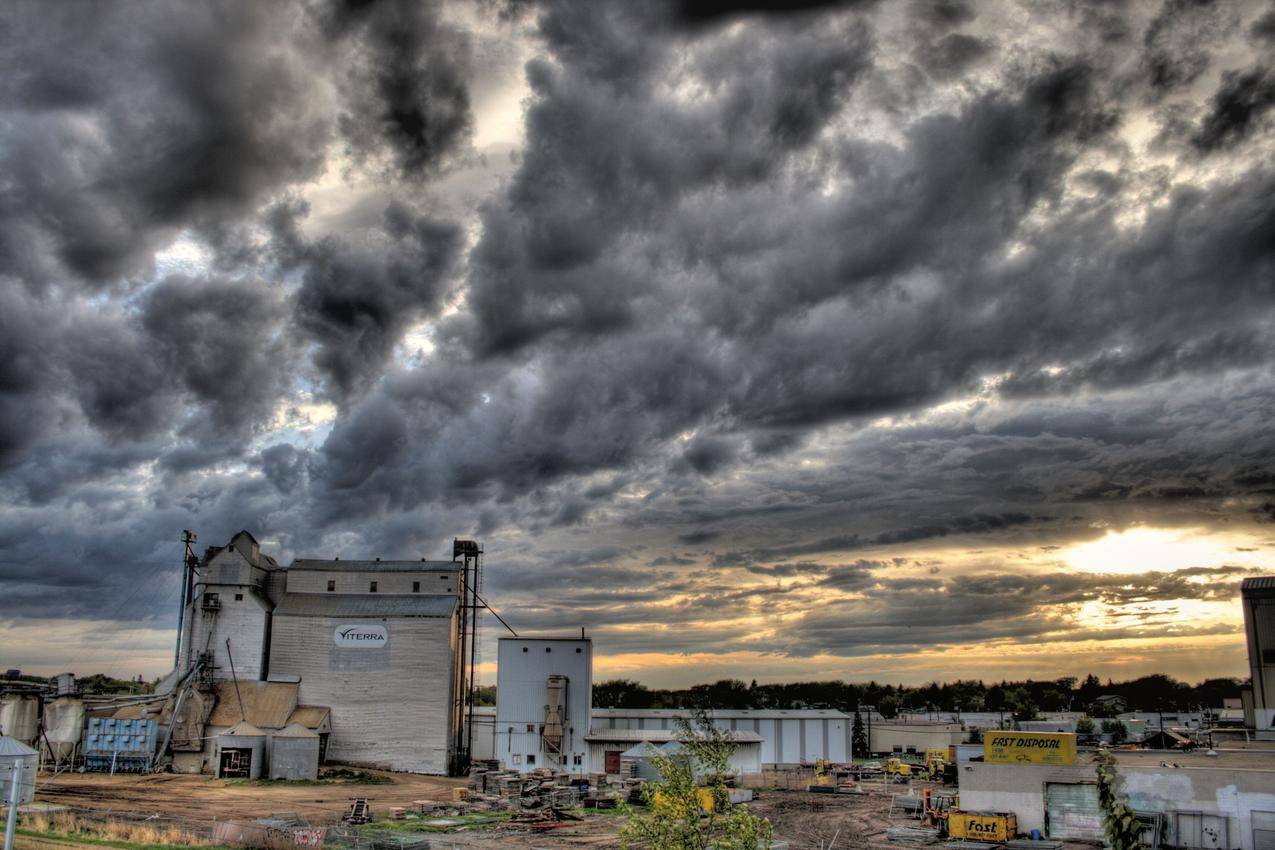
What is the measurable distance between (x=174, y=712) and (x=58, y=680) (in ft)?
30.7

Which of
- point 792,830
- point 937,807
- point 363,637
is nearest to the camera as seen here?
point 792,830

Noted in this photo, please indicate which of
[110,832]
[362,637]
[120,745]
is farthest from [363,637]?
[110,832]

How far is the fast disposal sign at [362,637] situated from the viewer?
2721 inches

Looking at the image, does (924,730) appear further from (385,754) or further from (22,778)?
(22,778)

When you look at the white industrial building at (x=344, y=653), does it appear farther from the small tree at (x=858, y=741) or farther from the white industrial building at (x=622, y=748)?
the small tree at (x=858, y=741)

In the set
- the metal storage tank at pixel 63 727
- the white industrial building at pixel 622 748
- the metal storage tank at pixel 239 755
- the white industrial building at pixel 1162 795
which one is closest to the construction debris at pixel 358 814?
the metal storage tank at pixel 239 755

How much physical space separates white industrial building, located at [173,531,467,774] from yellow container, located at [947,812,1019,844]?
122 feet

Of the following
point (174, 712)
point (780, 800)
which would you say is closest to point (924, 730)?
point (780, 800)

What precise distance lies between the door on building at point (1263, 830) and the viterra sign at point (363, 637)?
173ft

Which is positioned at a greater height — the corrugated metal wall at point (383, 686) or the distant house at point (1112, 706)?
the corrugated metal wall at point (383, 686)

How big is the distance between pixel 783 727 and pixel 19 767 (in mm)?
58617

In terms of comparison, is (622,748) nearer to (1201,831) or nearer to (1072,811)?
(1072,811)

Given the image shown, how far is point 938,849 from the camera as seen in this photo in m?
39.2

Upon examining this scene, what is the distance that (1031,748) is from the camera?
45.0 m
